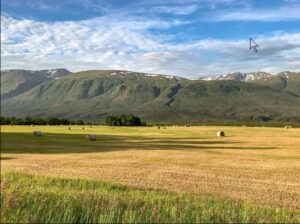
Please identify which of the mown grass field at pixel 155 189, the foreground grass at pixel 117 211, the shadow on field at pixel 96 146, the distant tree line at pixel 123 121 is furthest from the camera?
the distant tree line at pixel 123 121

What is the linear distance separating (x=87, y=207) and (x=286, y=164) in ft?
62.8

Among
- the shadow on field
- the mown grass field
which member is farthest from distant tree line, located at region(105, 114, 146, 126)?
the mown grass field

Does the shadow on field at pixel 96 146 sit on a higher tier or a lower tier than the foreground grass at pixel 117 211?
lower

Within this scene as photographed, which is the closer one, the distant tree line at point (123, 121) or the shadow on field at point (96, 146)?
the shadow on field at point (96, 146)

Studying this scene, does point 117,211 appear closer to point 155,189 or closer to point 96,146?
point 155,189

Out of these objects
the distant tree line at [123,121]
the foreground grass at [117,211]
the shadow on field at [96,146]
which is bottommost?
the shadow on field at [96,146]

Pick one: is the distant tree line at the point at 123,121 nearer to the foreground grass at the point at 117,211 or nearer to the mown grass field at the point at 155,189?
the mown grass field at the point at 155,189

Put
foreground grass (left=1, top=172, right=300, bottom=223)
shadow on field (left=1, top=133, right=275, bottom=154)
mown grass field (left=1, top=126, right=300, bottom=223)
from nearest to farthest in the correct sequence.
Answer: foreground grass (left=1, top=172, right=300, bottom=223) < mown grass field (left=1, top=126, right=300, bottom=223) < shadow on field (left=1, top=133, right=275, bottom=154)

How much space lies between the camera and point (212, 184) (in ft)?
72.4

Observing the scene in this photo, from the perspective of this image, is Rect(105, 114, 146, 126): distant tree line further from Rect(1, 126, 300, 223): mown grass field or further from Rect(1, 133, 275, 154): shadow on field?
Rect(1, 126, 300, 223): mown grass field

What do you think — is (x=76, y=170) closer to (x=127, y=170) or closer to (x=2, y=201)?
(x=127, y=170)

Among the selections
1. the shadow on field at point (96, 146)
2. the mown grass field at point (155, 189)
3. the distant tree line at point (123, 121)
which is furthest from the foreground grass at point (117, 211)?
the distant tree line at point (123, 121)

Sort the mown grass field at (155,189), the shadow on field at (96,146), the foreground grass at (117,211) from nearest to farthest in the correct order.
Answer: the foreground grass at (117,211) → the mown grass field at (155,189) → the shadow on field at (96,146)

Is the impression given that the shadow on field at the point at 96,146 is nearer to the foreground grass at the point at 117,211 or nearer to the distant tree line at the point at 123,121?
the foreground grass at the point at 117,211
